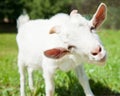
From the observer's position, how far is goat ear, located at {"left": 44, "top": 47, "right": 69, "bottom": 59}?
14.9 feet

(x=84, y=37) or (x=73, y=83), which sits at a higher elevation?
(x=84, y=37)

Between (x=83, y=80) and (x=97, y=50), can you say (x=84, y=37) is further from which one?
(x=83, y=80)

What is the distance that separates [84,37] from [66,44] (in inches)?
8.4

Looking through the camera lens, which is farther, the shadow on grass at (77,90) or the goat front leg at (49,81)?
the shadow on grass at (77,90)

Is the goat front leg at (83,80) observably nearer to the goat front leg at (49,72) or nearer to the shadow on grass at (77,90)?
the goat front leg at (49,72)

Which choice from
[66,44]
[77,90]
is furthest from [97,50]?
[77,90]

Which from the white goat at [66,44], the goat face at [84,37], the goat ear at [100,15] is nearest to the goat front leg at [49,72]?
the white goat at [66,44]

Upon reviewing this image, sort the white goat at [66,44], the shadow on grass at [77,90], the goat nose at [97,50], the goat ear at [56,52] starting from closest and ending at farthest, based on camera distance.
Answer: the goat nose at [97,50] < the white goat at [66,44] < the goat ear at [56,52] < the shadow on grass at [77,90]

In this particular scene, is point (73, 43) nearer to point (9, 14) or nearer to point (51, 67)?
point (51, 67)

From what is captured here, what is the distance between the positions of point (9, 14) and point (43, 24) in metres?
31.5

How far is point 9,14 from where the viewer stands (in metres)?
36.7

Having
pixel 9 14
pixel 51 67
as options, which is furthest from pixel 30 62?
pixel 9 14

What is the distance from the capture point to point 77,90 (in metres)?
6.22

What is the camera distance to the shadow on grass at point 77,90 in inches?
245
